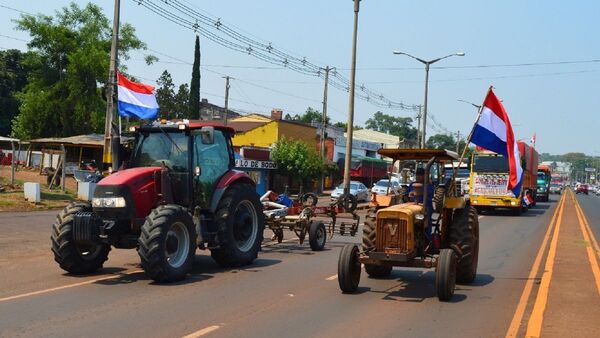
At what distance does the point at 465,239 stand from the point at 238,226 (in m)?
4.26

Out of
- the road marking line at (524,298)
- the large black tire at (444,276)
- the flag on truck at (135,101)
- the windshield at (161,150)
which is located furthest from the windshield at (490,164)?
the large black tire at (444,276)

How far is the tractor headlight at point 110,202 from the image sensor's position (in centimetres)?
1017

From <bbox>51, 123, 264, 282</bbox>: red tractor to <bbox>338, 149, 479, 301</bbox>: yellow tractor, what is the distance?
2.63 meters

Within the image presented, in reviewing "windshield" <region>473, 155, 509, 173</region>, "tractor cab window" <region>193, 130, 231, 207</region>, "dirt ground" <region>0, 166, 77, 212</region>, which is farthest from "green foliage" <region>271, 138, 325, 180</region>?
"tractor cab window" <region>193, 130, 231, 207</region>

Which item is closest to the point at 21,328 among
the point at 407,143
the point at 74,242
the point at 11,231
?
the point at 74,242

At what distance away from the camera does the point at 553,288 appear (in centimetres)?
1063

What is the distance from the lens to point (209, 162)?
469 inches

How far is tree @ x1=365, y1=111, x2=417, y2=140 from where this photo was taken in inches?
6762

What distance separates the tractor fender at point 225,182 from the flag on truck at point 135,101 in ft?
24.4

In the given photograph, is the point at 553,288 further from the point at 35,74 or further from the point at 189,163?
the point at 35,74

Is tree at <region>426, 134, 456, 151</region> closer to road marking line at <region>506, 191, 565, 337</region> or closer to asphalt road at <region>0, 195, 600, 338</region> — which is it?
road marking line at <region>506, 191, 565, 337</region>

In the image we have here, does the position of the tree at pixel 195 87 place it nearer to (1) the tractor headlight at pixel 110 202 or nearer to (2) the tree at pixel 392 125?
(1) the tractor headlight at pixel 110 202

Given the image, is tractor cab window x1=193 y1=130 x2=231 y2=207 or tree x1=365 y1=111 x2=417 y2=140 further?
tree x1=365 y1=111 x2=417 y2=140

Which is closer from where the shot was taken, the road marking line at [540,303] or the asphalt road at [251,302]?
the asphalt road at [251,302]
